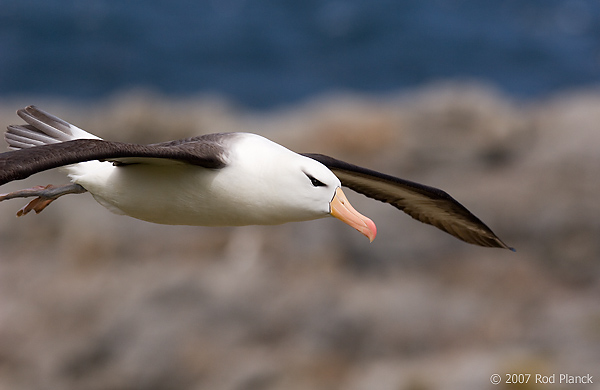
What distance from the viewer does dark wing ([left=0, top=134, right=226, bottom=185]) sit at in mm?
5008

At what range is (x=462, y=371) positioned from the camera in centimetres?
1192

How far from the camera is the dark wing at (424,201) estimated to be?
24.5 ft

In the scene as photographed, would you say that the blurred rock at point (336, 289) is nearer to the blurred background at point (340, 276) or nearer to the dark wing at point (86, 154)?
the blurred background at point (340, 276)

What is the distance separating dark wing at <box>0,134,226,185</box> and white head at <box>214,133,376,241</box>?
0.58 feet

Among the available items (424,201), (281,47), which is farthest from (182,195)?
(281,47)

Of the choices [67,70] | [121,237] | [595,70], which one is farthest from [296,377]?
[595,70]

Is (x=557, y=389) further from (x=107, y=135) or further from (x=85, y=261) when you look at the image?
(x=107, y=135)

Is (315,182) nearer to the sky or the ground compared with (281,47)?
nearer to the ground

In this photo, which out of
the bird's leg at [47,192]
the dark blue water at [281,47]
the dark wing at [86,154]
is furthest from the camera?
the dark blue water at [281,47]

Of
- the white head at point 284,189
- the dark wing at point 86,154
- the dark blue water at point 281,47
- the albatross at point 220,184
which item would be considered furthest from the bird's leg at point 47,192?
the dark blue water at point 281,47

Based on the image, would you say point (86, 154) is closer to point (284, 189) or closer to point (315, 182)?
point (284, 189)

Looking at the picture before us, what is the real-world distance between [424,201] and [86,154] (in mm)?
3537

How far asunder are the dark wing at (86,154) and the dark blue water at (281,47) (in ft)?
106

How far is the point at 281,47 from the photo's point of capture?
42531 mm
